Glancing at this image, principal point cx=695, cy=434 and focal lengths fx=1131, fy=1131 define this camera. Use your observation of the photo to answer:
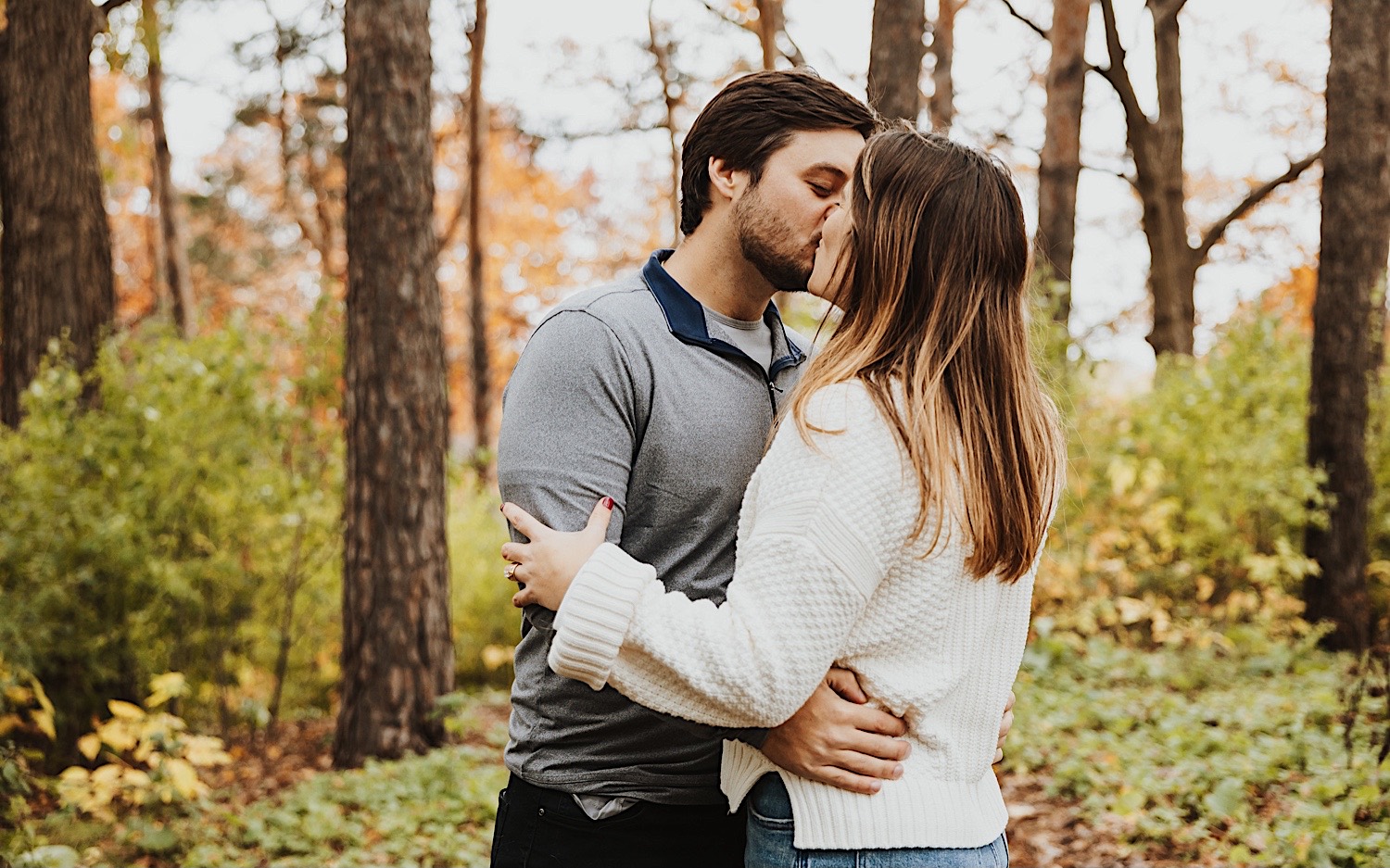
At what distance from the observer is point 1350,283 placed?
7594 mm

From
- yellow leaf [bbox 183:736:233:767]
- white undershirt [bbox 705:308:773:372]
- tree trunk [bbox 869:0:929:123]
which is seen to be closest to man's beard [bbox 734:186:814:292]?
white undershirt [bbox 705:308:773:372]

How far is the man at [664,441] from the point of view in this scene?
1.93 meters

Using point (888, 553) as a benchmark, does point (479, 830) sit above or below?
below

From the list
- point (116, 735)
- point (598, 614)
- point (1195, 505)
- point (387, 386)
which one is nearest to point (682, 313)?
point (598, 614)

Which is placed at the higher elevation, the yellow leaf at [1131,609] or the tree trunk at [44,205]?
the tree trunk at [44,205]

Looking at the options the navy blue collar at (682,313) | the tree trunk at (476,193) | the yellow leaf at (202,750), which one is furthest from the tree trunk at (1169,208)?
the navy blue collar at (682,313)

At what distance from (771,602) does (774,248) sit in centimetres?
93

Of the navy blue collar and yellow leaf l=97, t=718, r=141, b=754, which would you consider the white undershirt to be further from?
yellow leaf l=97, t=718, r=141, b=754

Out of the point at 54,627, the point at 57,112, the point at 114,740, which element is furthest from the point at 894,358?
the point at 57,112

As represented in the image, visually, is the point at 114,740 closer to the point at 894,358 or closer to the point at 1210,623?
the point at 894,358

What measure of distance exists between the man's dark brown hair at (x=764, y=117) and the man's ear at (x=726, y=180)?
1cm

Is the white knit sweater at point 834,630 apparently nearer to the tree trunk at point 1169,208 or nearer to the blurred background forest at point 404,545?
the blurred background forest at point 404,545

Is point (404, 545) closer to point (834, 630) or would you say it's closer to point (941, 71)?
point (834, 630)

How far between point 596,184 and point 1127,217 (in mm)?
10314
